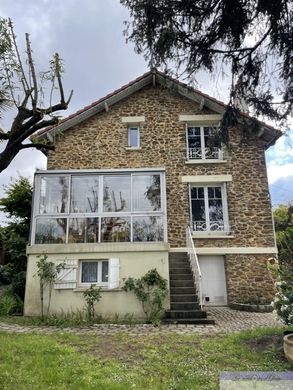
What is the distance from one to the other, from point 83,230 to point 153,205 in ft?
8.03

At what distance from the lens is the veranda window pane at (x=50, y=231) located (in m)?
11.1

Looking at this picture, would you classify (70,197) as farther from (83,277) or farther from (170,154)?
(170,154)

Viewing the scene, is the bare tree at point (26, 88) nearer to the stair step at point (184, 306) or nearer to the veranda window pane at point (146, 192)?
the veranda window pane at point (146, 192)

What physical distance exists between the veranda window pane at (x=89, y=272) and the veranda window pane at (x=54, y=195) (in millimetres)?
1902

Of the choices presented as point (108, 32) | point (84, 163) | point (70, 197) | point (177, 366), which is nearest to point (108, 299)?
point (70, 197)

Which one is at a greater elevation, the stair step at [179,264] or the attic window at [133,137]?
the attic window at [133,137]

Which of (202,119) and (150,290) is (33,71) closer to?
(150,290)

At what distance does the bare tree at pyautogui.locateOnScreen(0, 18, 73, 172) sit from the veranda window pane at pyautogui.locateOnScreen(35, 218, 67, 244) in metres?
4.14

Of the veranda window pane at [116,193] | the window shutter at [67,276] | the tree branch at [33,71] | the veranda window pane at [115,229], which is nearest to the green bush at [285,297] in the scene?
the veranda window pane at [115,229]

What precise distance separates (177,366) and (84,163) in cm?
1051

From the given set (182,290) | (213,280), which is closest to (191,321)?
(182,290)

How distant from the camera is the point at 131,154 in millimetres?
14789

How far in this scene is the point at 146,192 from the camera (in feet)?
38.1

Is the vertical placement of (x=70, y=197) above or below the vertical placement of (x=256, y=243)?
above
